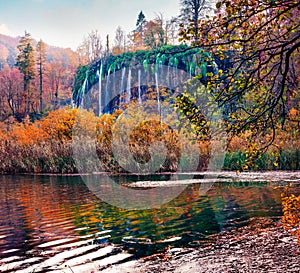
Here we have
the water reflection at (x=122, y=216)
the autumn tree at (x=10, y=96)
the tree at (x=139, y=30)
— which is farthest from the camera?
the tree at (x=139, y=30)

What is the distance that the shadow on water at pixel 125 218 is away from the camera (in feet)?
22.0

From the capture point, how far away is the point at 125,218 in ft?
28.4

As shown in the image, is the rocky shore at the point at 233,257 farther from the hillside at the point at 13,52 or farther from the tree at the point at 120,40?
the hillside at the point at 13,52

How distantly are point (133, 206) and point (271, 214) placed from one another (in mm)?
3144

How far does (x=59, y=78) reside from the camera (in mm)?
59406

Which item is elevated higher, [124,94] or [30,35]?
[30,35]

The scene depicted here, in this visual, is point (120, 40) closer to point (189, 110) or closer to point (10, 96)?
point (10, 96)

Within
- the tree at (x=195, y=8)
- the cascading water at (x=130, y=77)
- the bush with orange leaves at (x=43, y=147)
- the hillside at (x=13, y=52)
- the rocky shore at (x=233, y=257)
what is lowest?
the rocky shore at (x=233, y=257)

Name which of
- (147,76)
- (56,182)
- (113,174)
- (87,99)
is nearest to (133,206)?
(56,182)

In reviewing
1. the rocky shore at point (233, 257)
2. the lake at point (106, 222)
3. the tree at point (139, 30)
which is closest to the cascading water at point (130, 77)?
the tree at point (139, 30)

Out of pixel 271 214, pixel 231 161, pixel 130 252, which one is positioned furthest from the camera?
pixel 231 161

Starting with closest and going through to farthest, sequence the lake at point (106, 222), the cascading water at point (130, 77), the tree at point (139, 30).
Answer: the lake at point (106, 222) < the cascading water at point (130, 77) < the tree at point (139, 30)

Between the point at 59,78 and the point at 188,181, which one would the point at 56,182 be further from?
the point at 59,78

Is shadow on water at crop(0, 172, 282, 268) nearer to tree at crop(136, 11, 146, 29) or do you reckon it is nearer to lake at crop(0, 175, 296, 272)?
lake at crop(0, 175, 296, 272)
